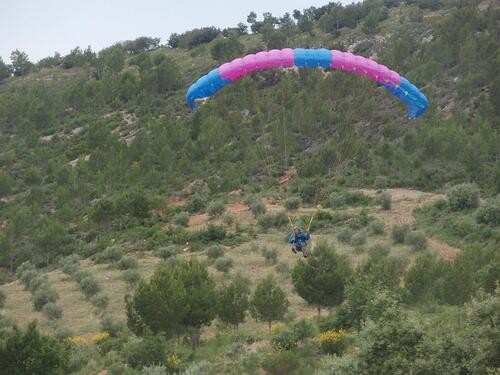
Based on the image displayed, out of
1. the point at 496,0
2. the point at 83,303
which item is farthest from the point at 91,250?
the point at 496,0

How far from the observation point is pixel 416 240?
36125 millimetres

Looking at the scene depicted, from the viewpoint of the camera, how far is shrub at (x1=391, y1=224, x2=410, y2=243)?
1470 inches

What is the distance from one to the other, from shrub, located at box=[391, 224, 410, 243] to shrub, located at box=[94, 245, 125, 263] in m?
15.4

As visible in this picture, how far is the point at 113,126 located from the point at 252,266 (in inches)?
1283

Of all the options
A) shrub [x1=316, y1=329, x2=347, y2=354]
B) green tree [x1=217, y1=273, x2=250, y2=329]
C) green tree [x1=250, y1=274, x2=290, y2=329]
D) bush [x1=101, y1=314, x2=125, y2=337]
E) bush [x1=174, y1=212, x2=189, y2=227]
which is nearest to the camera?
shrub [x1=316, y1=329, x2=347, y2=354]

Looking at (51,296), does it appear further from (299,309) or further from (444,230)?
(444,230)

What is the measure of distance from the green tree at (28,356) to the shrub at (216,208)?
1073 inches

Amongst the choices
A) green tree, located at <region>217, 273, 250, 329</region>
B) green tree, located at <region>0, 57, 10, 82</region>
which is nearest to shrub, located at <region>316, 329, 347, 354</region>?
green tree, located at <region>217, 273, 250, 329</region>

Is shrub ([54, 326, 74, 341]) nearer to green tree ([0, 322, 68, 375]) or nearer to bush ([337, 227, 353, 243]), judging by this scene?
green tree ([0, 322, 68, 375])

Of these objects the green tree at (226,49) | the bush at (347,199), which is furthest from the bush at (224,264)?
the green tree at (226,49)

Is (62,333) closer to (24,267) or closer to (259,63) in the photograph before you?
(259,63)

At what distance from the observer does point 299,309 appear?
2902 cm

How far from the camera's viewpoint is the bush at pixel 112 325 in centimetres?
2727

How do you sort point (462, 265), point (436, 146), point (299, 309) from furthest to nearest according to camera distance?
point (436, 146)
point (299, 309)
point (462, 265)
